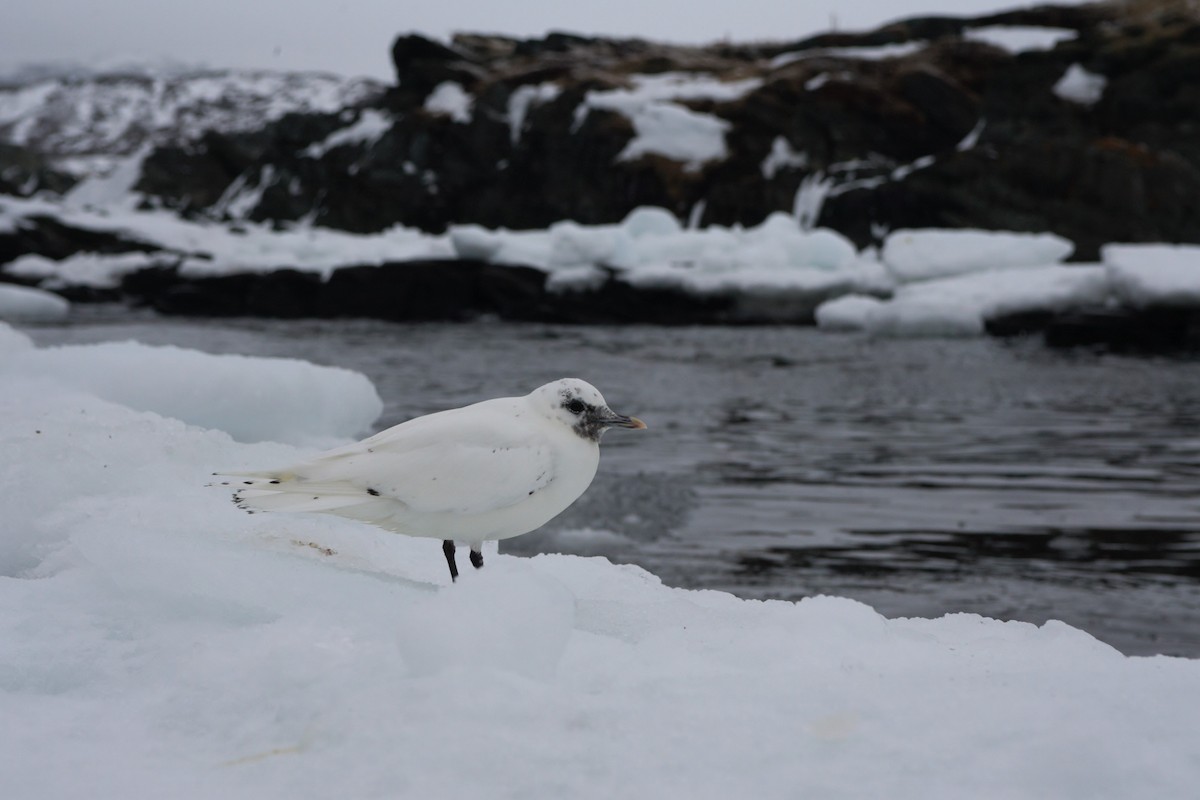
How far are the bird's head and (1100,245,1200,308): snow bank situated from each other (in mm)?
15878

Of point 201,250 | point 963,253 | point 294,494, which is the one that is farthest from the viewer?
point 201,250

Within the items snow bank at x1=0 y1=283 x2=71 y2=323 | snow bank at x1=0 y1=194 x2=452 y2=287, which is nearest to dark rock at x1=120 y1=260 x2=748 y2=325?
snow bank at x1=0 y1=194 x2=452 y2=287

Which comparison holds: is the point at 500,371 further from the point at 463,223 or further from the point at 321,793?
the point at 463,223

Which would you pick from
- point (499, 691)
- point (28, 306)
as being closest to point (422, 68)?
point (28, 306)

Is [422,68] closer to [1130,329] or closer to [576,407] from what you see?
[1130,329]

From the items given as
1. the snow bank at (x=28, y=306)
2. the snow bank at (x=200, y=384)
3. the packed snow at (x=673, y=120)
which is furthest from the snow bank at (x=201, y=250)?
the snow bank at (x=200, y=384)

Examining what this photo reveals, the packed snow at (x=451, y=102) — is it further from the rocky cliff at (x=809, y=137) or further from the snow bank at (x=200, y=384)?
the snow bank at (x=200, y=384)

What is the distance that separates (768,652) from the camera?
2.54 m

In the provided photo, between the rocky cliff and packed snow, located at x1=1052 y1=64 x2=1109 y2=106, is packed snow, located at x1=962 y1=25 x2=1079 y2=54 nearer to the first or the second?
the rocky cliff

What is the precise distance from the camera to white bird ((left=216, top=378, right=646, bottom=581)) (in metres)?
2.80

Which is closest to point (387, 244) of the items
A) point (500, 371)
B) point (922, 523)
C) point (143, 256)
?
point (143, 256)

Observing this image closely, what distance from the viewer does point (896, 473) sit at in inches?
316

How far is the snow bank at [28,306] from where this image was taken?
2280 centimetres

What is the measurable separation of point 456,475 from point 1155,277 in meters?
16.4
